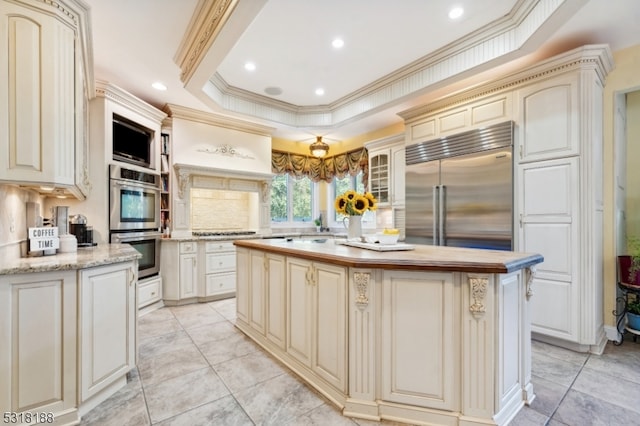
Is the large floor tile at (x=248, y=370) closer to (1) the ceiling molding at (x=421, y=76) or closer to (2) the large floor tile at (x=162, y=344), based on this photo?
(2) the large floor tile at (x=162, y=344)

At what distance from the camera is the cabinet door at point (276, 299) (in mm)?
2420

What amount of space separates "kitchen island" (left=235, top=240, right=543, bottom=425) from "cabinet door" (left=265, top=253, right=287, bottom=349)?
46 cm

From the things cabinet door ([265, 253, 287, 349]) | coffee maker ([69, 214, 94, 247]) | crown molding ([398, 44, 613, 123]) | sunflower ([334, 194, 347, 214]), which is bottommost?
cabinet door ([265, 253, 287, 349])

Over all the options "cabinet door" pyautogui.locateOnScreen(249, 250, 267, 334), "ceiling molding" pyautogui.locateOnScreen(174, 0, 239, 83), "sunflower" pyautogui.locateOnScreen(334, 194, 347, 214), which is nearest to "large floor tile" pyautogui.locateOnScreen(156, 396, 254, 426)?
"cabinet door" pyautogui.locateOnScreen(249, 250, 267, 334)

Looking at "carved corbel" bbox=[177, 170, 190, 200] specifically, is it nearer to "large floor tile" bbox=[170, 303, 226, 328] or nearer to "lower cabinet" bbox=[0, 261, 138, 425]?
"large floor tile" bbox=[170, 303, 226, 328]

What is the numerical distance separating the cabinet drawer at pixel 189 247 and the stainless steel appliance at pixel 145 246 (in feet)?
1.10

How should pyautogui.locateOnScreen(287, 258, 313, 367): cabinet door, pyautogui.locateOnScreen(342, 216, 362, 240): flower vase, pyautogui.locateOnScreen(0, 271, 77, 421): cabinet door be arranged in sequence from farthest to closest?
pyautogui.locateOnScreen(342, 216, 362, 240): flower vase → pyautogui.locateOnScreen(287, 258, 313, 367): cabinet door → pyautogui.locateOnScreen(0, 271, 77, 421): cabinet door

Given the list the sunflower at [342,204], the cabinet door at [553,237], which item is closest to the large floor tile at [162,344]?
the sunflower at [342,204]

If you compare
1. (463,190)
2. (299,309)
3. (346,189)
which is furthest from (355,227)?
(346,189)

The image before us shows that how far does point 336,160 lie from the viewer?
592cm

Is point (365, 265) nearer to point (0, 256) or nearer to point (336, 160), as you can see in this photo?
point (0, 256)

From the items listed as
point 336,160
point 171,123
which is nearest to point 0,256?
point 171,123

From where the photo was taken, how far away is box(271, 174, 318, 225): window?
5922mm

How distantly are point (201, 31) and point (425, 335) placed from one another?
2893 mm
